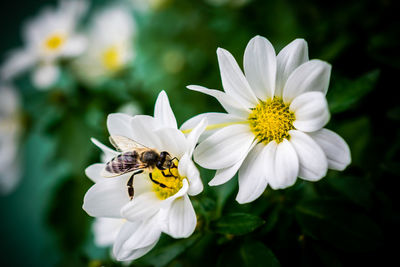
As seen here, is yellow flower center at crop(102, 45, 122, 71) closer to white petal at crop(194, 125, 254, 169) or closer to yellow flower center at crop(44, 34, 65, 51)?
yellow flower center at crop(44, 34, 65, 51)

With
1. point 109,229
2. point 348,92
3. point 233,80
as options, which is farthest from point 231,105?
point 109,229

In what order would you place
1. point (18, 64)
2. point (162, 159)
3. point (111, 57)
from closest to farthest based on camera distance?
point (162, 159) → point (18, 64) → point (111, 57)

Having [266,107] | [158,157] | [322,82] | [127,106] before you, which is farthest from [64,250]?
[322,82]

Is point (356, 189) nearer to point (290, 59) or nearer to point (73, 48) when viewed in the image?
point (290, 59)

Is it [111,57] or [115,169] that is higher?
[111,57]

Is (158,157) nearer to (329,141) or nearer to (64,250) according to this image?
(329,141)

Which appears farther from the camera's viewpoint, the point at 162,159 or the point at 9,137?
the point at 9,137

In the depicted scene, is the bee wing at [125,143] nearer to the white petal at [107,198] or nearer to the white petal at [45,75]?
the white petal at [107,198]

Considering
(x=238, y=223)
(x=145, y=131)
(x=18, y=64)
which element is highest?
(x=18, y=64)
